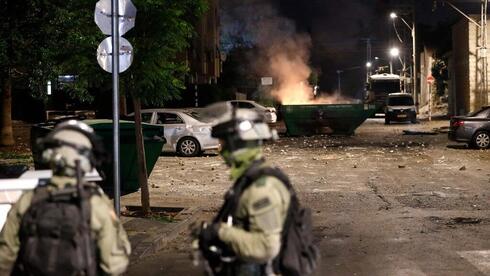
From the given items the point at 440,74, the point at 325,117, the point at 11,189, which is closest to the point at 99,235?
the point at 11,189

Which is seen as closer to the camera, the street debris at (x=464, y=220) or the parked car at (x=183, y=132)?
the street debris at (x=464, y=220)

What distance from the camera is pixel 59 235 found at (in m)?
3.17

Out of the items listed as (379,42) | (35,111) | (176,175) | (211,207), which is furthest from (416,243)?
(379,42)

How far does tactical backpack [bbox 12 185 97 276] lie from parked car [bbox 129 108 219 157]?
1765cm

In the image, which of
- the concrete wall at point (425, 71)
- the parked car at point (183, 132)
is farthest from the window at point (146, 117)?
the concrete wall at point (425, 71)

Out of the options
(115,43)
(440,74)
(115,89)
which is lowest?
(115,89)

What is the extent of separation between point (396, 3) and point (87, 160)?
62.0m

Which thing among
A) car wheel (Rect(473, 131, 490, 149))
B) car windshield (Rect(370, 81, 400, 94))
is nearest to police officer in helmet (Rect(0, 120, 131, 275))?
car wheel (Rect(473, 131, 490, 149))

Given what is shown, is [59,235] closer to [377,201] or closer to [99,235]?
[99,235]

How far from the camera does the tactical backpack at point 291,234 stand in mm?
3320

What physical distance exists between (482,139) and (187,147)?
30.8ft

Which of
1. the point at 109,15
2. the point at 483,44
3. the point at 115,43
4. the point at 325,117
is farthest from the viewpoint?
the point at 483,44

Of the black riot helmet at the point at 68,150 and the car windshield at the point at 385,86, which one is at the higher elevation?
the car windshield at the point at 385,86

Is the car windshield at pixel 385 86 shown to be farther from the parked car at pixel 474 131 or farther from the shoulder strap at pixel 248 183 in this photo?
the shoulder strap at pixel 248 183
